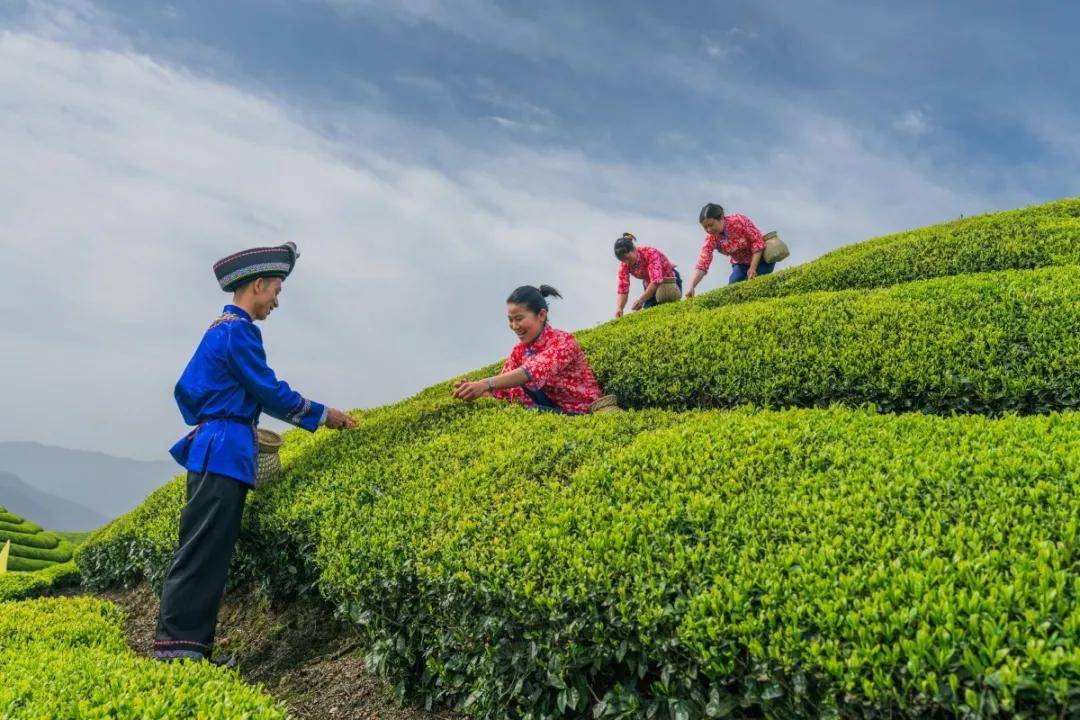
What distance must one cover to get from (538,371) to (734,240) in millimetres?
8660

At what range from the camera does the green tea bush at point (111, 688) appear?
142 inches

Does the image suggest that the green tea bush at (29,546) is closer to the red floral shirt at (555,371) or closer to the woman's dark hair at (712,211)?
the red floral shirt at (555,371)

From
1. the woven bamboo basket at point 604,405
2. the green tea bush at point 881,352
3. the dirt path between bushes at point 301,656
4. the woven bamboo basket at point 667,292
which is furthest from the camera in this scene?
the woven bamboo basket at point 667,292

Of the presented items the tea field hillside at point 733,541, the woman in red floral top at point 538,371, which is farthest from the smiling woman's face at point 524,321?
the tea field hillside at point 733,541

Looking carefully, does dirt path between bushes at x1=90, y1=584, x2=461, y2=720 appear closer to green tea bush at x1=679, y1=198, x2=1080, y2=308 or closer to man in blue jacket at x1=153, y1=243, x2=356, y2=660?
man in blue jacket at x1=153, y1=243, x2=356, y2=660

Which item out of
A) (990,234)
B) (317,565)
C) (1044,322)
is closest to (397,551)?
(317,565)

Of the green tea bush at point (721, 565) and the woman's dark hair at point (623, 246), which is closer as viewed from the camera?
the green tea bush at point (721, 565)

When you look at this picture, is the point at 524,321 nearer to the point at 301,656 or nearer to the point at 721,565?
Result: the point at 301,656

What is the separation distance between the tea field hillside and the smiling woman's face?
2.57ft

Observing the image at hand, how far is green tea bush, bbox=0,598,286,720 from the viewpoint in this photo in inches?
142

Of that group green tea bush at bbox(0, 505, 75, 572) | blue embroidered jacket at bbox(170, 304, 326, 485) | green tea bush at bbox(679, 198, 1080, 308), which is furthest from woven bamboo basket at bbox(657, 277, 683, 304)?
green tea bush at bbox(0, 505, 75, 572)

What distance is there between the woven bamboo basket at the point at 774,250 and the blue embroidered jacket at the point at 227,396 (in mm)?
10797

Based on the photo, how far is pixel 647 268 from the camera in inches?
590

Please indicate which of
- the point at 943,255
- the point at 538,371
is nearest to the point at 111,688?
the point at 538,371
